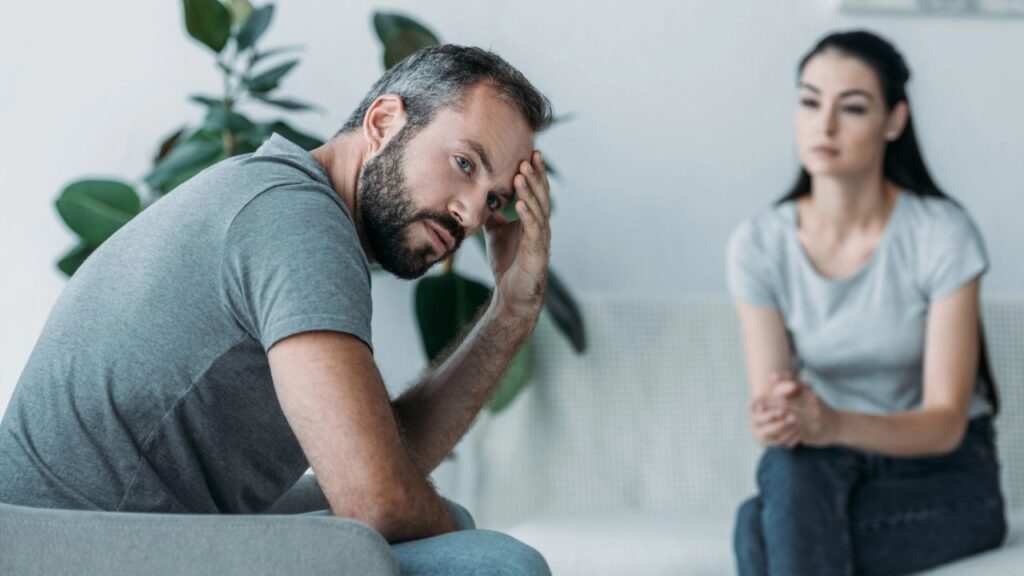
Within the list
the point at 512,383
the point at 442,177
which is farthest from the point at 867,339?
the point at 442,177

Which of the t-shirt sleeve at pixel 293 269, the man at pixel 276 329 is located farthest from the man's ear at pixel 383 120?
the t-shirt sleeve at pixel 293 269

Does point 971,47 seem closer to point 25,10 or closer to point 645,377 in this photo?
point 645,377

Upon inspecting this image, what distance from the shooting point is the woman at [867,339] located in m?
1.94

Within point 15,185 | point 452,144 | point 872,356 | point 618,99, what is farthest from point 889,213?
point 15,185

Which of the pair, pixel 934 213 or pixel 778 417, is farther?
pixel 934 213

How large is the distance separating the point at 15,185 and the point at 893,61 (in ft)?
6.02

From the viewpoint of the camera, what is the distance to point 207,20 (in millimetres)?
2318

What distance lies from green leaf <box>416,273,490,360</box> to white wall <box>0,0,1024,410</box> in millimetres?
315

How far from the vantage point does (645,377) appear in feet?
8.68

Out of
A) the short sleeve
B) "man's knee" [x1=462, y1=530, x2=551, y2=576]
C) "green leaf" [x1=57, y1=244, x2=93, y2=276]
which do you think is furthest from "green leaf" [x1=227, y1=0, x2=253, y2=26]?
"man's knee" [x1=462, y1=530, x2=551, y2=576]

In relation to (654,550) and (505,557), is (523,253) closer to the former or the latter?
(505,557)

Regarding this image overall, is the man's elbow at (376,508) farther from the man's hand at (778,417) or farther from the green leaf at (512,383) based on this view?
the green leaf at (512,383)

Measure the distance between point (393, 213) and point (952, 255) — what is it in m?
1.23

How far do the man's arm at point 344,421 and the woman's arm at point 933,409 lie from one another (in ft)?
3.30
